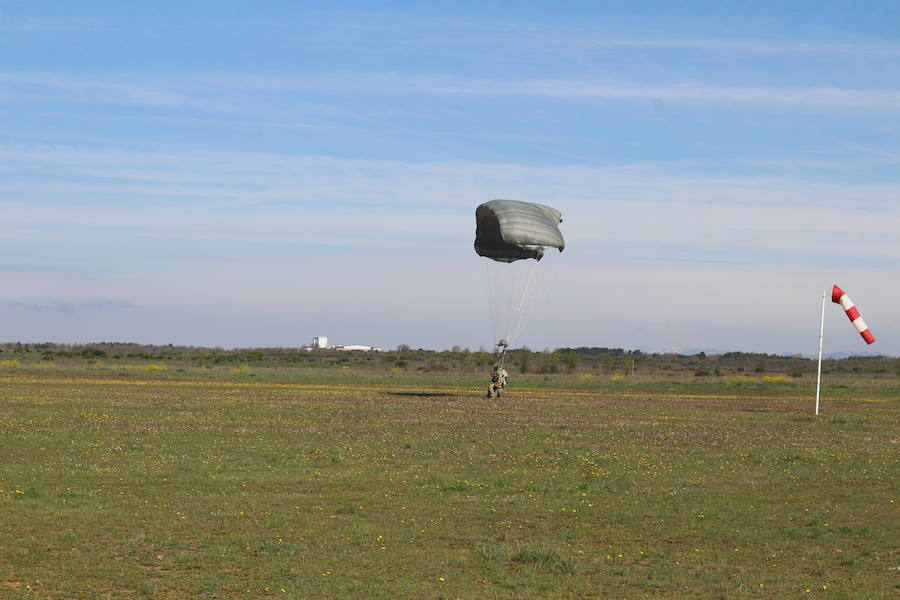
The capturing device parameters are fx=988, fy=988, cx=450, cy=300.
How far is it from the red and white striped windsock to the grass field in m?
6.02

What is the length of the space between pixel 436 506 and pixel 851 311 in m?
30.1

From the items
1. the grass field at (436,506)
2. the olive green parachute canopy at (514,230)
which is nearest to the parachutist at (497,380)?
the olive green parachute canopy at (514,230)

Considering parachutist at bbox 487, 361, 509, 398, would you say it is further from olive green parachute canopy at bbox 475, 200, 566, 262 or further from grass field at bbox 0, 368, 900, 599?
grass field at bbox 0, 368, 900, 599

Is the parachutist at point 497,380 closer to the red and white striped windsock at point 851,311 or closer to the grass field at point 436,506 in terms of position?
the grass field at point 436,506

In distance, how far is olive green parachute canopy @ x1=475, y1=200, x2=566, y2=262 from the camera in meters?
39.6

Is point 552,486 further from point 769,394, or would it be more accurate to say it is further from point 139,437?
point 769,394

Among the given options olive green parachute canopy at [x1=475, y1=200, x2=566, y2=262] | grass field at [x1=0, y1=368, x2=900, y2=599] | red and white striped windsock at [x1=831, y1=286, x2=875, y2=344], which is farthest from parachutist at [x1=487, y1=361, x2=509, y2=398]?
red and white striped windsock at [x1=831, y1=286, x2=875, y2=344]

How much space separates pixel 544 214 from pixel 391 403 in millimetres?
10963

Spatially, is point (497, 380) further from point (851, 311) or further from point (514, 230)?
point (851, 311)

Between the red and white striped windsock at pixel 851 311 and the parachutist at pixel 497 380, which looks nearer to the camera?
the red and white striped windsock at pixel 851 311

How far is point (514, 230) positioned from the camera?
129ft

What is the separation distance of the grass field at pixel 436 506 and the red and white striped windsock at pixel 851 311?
237 inches

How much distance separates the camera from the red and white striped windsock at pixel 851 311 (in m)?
42.2

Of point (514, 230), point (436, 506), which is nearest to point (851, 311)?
point (514, 230)
